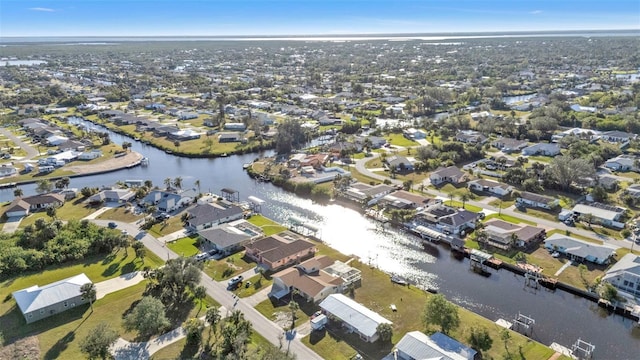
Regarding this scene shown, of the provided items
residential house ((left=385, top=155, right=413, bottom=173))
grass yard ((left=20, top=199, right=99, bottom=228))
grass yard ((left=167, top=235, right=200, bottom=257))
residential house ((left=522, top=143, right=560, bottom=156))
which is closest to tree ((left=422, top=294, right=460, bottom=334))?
grass yard ((left=167, top=235, right=200, bottom=257))

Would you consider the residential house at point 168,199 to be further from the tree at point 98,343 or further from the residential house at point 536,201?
the residential house at point 536,201

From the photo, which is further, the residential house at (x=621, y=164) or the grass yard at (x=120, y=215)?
the residential house at (x=621, y=164)

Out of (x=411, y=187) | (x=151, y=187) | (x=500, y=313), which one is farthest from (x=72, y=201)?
(x=500, y=313)

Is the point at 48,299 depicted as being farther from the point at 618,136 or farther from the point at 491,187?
the point at 618,136

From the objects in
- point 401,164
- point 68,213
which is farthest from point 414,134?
point 68,213

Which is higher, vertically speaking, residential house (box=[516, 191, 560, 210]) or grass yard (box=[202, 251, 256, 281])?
residential house (box=[516, 191, 560, 210])

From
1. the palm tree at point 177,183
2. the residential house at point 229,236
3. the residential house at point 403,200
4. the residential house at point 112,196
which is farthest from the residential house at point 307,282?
the palm tree at point 177,183

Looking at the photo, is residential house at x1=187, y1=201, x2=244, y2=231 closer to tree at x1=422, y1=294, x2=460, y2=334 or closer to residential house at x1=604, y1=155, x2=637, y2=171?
tree at x1=422, y1=294, x2=460, y2=334
